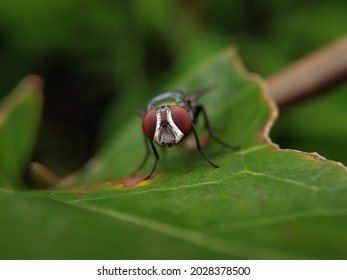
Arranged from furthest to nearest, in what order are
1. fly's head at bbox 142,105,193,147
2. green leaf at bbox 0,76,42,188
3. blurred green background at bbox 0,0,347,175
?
blurred green background at bbox 0,0,347,175 < green leaf at bbox 0,76,42,188 < fly's head at bbox 142,105,193,147

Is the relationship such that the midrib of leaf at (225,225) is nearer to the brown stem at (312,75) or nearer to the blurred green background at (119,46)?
the brown stem at (312,75)

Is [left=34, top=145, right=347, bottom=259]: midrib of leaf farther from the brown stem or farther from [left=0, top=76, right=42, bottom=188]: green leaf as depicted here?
the brown stem

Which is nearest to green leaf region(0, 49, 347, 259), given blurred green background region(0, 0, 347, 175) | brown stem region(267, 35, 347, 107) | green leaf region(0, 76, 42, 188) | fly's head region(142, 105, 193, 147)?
fly's head region(142, 105, 193, 147)

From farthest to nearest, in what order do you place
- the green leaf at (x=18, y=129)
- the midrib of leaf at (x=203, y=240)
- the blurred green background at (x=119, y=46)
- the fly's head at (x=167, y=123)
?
the blurred green background at (x=119, y=46) < the green leaf at (x=18, y=129) < the fly's head at (x=167, y=123) < the midrib of leaf at (x=203, y=240)

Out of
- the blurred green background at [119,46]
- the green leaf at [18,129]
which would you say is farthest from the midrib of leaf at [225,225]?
the blurred green background at [119,46]

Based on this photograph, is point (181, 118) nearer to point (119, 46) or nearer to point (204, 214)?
point (204, 214)
